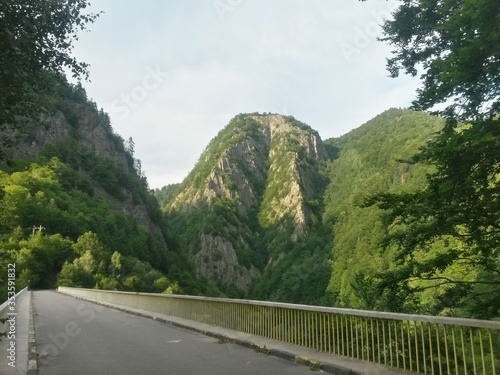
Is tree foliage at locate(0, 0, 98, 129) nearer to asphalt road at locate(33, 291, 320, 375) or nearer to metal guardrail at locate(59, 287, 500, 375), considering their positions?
asphalt road at locate(33, 291, 320, 375)

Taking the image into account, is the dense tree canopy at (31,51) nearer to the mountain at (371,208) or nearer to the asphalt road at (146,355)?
the asphalt road at (146,355)

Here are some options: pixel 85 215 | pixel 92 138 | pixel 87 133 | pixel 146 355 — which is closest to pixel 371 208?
pixel 146 355

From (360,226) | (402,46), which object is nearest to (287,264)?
(360,226)

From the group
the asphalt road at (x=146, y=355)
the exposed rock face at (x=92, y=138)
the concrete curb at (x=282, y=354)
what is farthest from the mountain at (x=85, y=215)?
the concrete curb at (x=282, y=354)

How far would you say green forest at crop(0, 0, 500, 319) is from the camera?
8727 mm

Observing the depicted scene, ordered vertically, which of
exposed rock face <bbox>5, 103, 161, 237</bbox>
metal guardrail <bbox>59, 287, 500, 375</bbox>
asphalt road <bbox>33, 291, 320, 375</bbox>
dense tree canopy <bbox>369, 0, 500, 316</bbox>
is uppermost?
exposed rock face <bbox>5, 103, 161, 237</bbox>

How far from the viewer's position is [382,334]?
7.39m

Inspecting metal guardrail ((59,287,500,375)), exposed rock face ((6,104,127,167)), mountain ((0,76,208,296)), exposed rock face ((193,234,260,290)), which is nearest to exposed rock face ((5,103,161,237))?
exposed rock face ((6,104,127,167))

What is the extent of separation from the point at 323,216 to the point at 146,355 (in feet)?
634

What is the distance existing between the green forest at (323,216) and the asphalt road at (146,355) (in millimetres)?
2572

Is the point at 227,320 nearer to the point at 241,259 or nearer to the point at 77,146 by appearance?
the point at 77,146

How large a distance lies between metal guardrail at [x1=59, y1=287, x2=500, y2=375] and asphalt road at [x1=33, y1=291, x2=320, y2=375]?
3.15ft

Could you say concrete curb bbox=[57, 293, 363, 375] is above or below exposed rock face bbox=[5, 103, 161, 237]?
below

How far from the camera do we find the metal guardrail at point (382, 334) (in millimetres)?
5746
